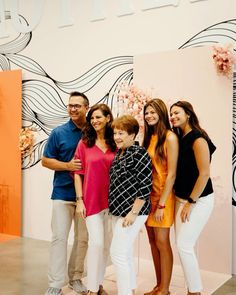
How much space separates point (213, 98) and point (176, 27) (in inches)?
33.3

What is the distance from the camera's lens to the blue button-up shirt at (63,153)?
3.11m

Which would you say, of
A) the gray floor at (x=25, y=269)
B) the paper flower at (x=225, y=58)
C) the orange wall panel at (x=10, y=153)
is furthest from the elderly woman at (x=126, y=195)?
the orange wall panel at (x=10, y=153)

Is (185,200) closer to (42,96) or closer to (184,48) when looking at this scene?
(184,48)

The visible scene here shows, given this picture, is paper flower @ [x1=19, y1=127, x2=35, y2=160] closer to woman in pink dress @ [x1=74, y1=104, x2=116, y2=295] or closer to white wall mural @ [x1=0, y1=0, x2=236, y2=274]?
white wall mural @ [x1=0, y1=0, x2=236, y2=274]

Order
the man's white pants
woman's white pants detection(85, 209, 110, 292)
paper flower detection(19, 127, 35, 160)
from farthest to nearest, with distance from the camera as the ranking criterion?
paper flower detection(19, 127, 35, 160)
the man's white pants
woman's white pants detection(85, 209, 110, 292)

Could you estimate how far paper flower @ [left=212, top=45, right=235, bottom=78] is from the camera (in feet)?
11.9

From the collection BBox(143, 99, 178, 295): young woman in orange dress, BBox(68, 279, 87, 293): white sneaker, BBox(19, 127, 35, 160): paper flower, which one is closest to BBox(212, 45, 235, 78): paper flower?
BBox(143, 99, 178, 295): young woman in orange dress

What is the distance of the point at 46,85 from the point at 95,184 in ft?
8.16

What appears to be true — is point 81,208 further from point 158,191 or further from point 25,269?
point 25,269

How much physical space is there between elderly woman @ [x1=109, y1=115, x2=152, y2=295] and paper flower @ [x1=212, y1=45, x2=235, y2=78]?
1362 millimetres

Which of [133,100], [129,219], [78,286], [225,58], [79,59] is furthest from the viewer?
[79,59]

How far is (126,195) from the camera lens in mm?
2686

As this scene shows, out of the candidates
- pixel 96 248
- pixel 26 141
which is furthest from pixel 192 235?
pixel 26 141

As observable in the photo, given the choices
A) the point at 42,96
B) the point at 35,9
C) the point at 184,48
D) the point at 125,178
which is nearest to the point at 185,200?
the point at 125,178
